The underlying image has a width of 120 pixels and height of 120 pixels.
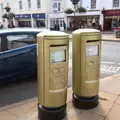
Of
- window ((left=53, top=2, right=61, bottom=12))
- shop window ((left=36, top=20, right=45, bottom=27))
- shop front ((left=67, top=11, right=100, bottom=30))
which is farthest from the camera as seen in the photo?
shop window ((left=36, top=20, right=45, bottom=27))

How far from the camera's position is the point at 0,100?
5.97m

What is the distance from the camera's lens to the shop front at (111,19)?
116 ft

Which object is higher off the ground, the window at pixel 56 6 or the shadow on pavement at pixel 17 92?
the window at pixel 56 6

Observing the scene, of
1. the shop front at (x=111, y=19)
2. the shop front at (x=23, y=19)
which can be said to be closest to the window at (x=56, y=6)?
the shop front at (x=23, y=19)

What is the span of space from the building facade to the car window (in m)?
29.3

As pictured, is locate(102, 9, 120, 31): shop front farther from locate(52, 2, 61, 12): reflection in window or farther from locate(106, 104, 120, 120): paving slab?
locate(106, 104, 120, 120): paving slab

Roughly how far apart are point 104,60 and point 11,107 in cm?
666

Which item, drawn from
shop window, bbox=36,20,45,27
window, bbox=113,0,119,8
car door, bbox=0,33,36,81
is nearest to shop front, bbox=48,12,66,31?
shop window, bbox=36,20,45,27

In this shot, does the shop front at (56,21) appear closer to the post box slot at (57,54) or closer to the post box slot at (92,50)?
the post box slot at (92,50)

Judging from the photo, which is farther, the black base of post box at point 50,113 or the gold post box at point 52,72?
the black base of post box at point 50,113

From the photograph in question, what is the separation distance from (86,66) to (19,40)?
9.67ft

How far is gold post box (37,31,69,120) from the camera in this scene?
417 cm

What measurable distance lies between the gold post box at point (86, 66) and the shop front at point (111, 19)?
103 feet

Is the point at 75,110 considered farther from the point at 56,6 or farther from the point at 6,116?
the point at 56,6
